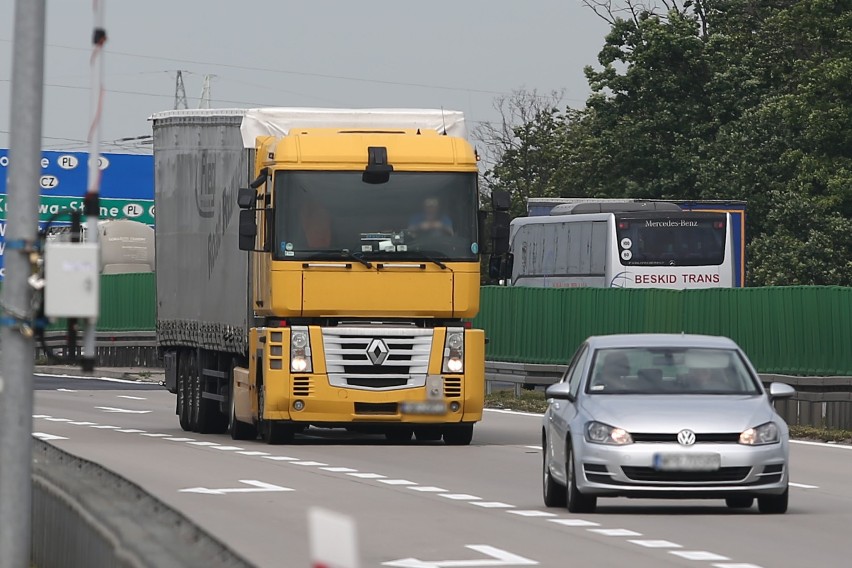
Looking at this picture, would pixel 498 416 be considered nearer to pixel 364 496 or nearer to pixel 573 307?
pixel 573 307

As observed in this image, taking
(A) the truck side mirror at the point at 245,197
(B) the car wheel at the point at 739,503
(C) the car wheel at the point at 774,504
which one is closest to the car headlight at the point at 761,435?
(C) the car wheel at the point at 774,504

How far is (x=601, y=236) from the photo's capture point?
49.6 m

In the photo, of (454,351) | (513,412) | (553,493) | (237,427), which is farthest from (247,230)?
(513,412)

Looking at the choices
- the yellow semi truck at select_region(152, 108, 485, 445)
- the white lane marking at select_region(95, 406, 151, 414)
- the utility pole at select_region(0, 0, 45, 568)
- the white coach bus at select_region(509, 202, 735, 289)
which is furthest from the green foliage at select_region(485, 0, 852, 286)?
the utility pole at select_region(0, 0, 45, 568)

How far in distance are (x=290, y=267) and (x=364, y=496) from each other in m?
6.90

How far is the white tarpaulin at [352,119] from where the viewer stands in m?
26.6

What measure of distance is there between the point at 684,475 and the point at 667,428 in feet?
1.17

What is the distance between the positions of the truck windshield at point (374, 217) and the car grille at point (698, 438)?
9102 millimetres

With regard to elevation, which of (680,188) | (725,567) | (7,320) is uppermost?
(680,188)

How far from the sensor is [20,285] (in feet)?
30.0

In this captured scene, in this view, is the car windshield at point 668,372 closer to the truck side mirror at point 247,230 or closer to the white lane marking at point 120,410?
the truck side mirror at point 247,230

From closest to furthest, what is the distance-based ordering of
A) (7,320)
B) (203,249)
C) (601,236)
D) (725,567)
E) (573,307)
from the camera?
(7,320) < (725,567) < (203,249) < (573,307) < (601,236)

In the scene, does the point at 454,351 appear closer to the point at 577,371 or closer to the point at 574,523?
the point at 577,371

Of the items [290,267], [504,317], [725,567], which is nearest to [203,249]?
[290,267]
